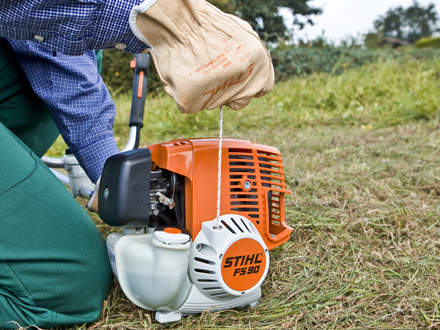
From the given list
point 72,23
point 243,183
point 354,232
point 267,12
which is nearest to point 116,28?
point 72,23

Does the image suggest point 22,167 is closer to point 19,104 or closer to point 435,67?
point 19,104

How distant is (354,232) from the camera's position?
1399 millimetres

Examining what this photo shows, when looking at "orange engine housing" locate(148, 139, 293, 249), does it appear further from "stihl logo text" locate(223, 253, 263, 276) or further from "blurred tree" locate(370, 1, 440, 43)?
"blurred tree" locate(370, 1, 440, 43)

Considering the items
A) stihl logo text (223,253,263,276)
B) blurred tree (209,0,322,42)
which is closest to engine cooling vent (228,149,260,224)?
stihl logo text (223,253,263,276)

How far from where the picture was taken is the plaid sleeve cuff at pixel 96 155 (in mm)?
1313

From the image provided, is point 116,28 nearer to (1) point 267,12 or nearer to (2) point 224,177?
(2) point 224,177

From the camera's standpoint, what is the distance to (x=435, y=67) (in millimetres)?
5297

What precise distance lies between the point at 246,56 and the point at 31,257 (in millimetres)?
619

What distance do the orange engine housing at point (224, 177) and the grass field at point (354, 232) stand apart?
0.18m

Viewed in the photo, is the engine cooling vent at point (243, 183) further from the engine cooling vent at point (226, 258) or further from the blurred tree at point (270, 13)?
the blurred tree at point (270, 13)

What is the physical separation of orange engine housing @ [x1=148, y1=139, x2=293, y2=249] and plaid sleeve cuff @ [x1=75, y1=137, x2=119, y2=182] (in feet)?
1.05

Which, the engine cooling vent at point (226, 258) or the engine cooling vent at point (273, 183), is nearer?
the engine cooling vent at point (226, 258)

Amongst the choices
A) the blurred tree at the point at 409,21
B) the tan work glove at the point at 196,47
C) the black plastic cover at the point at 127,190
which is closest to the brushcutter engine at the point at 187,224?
the black plastic cover at the point at 127,190

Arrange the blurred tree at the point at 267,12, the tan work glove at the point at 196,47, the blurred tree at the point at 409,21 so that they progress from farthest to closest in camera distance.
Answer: the blurred tree at the point at 409,21
the blurred tree at the point at 267,12
the tan work glove at the point at 196,47
